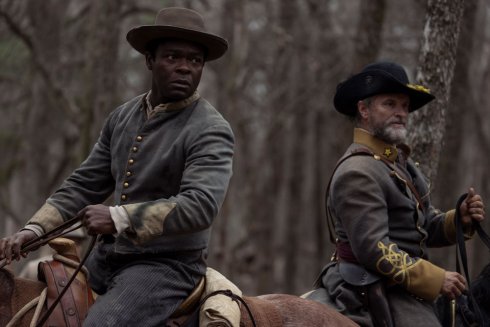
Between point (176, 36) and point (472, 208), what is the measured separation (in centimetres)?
225

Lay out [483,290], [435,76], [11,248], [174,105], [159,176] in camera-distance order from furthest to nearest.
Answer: [435,76] < [483,290] < [174,105] < [159,176] < [11,248]

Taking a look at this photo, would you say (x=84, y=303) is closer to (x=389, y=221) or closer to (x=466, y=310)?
(x=389, y=221)

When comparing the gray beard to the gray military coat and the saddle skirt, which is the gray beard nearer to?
the gray military coat

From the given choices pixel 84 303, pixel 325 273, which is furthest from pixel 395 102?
pixel 84 303

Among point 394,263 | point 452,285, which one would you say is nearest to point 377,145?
point 394,263

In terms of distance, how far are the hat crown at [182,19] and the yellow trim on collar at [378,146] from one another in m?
1.35

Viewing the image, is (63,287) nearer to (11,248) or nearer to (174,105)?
(11,248)

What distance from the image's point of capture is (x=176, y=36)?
559 centimetres

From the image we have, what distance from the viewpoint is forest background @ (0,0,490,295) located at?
12367mm

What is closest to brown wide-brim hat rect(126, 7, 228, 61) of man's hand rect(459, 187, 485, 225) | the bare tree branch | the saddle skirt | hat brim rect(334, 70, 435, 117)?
hat brim rect(334, 70, 435, 117)

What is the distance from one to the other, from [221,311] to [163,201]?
69 cm

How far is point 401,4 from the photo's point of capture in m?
23.1

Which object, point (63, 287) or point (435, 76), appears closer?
point (63, 287)

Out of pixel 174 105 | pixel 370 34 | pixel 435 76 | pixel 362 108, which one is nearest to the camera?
pixel 174 105
